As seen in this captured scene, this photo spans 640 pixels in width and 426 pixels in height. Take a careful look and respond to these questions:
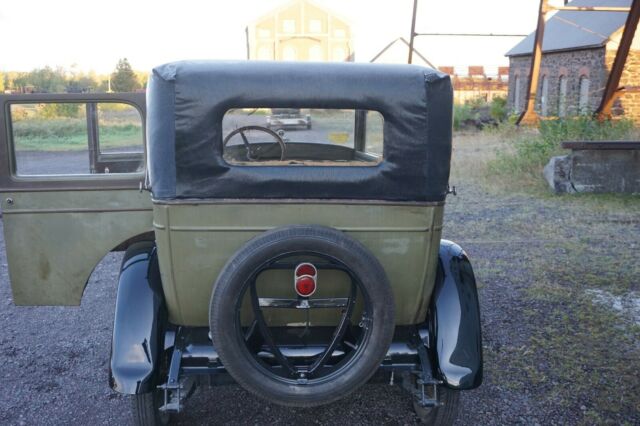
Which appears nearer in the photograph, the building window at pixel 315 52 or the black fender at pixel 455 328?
the black fender at pixel 455 328

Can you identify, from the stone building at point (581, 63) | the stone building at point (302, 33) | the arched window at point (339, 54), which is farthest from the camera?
the arched window at point (339, 54)

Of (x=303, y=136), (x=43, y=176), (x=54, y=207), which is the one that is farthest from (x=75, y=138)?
(x=303, y=136)

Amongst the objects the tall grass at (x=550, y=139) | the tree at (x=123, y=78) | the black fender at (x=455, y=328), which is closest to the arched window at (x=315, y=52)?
the tree at (x=123, y=78)

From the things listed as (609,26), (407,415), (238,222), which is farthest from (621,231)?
(609,26)

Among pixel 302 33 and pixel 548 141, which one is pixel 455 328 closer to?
pixel 548 141

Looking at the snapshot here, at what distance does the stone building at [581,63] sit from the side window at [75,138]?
13.2m

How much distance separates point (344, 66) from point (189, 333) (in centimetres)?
150

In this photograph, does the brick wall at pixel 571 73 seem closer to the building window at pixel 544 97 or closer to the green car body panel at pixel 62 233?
the building window at pixel 544 97

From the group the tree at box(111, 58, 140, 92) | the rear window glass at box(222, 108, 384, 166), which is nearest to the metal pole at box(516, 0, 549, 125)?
the rear window glass at box(222, 108, 384, 166)

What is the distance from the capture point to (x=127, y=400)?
3457mm

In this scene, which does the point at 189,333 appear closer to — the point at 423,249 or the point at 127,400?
the point at 127,400

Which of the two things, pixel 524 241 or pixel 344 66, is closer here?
pixel 344 66

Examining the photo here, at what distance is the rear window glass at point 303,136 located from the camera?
358cm

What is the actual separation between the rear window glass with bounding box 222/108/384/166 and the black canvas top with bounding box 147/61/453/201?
24.6 inches
